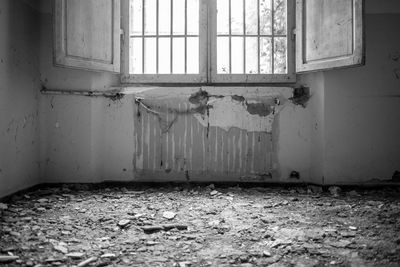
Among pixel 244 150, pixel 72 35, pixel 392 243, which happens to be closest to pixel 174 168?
pixel 244 150

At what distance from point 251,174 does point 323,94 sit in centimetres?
97

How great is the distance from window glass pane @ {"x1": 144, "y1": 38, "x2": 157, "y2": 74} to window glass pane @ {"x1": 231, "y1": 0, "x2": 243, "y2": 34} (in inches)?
30.6

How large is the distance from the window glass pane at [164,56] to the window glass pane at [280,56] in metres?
1.03

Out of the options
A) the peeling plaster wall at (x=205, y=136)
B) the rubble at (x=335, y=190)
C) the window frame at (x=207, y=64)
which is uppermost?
the window frame at (x=207, y=64)

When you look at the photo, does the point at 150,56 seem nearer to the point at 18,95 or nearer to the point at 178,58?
the point at 178,58

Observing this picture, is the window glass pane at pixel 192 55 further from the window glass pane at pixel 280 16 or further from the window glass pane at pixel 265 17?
the window glass pane at pixel 280 16

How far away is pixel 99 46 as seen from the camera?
3.12 metres

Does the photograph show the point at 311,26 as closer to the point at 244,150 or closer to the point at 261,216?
the point at 244,150

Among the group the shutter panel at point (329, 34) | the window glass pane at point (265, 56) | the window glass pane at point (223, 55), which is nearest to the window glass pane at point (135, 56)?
the window glass pane at point (223, 55)

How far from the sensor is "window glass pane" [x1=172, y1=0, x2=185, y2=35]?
3.49 meters

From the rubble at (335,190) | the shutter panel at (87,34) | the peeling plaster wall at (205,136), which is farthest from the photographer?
the peeling plaster wall at (205,136)

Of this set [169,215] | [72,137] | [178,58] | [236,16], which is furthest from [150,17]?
[169,215]

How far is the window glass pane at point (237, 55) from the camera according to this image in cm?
350

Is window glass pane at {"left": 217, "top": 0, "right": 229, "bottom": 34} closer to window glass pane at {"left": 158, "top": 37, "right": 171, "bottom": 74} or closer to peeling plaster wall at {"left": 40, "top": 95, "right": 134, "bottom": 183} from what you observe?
window glass pane at {"left": 158, "top": 37, "right": 171, "bottom": 74}
